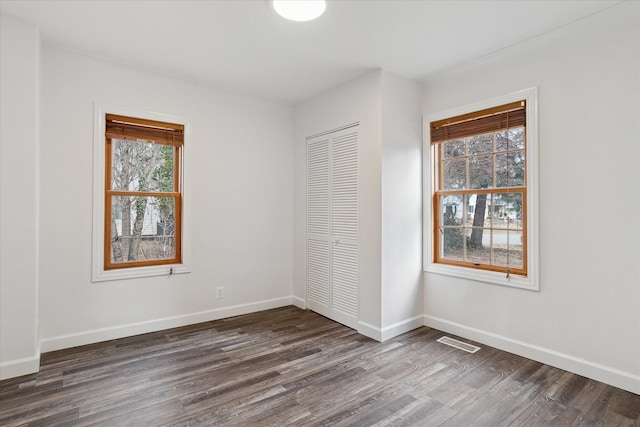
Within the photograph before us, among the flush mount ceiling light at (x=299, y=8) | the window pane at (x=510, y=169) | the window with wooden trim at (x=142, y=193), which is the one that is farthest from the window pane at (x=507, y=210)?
the window with wooden trim at (x=142, y=193)

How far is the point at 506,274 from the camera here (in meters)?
3.05

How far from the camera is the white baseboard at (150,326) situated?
9.97 ft

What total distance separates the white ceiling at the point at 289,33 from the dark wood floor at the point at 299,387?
8.75ft

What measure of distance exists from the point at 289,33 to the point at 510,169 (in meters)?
2.24

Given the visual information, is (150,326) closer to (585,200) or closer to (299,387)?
(299,387)

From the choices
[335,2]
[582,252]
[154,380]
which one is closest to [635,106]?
[582,252]

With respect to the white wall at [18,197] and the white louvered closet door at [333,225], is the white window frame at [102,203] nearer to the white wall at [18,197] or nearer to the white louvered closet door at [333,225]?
the white wall at [18,197]

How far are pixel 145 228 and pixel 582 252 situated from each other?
393 centimetres

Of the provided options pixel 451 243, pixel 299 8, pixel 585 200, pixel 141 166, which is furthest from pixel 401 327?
pixel 141 166

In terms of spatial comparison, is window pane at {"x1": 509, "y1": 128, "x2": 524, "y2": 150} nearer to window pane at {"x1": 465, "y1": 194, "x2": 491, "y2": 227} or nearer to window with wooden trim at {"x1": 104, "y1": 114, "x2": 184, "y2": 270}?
window pane at {"x1": 465, "y1": 194, "x2": 491, "y2": 227}

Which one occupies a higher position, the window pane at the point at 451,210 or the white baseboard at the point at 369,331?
the window pane at the point at 451,210

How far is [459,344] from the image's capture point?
3199 mm

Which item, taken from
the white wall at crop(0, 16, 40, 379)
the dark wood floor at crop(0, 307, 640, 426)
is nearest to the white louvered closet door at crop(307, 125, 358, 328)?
the dark wood floor at crop(0, 307, 640, 426)

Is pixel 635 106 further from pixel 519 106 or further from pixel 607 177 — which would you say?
pixel 519 106
